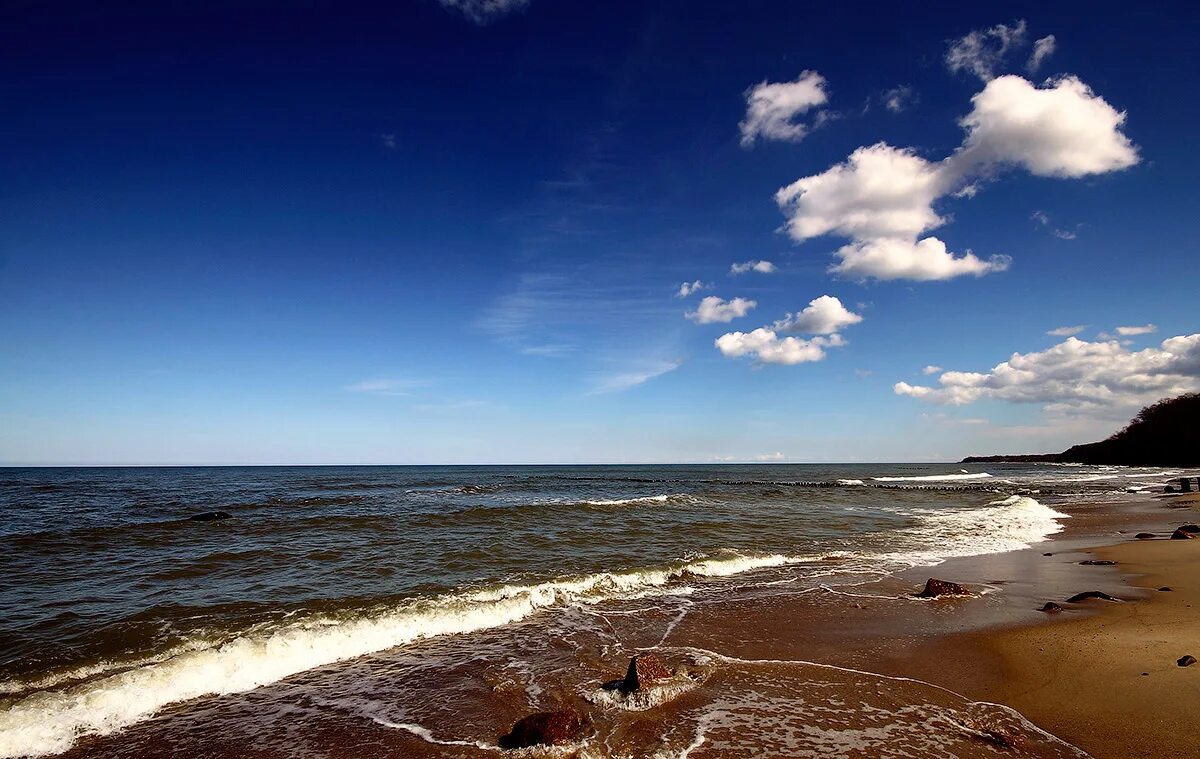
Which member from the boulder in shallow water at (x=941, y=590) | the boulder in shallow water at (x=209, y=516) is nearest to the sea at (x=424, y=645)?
the boulder in shallow water at (x=941, y=590)

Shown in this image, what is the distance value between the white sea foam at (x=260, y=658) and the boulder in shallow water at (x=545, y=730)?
4057 millimetres

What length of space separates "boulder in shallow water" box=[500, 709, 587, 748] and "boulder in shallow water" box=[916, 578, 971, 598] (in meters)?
8.23

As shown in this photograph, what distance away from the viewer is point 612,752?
205 inches

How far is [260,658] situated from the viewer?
25.9ft

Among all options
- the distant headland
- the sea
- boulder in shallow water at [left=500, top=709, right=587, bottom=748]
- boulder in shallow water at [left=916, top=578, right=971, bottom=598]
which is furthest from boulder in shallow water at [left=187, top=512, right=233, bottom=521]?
the distant headland

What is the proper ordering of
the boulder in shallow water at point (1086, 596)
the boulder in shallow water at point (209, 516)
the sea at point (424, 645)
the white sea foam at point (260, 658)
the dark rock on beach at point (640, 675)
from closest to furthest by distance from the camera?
the sea at point (424, 645)
the white sea foam at point (260, 658)
the dark rock on beach at point (640, 675)
the boulder in shallow water at point (1086, 596)
the boulder in shallow water at point (209, 516)

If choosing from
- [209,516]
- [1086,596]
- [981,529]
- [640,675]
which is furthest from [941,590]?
[209,516]

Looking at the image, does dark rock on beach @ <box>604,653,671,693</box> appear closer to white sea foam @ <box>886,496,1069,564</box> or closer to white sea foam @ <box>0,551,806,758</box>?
white sea foam @ <box>0,551,806,758</box>

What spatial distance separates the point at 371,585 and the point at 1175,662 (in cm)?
1305

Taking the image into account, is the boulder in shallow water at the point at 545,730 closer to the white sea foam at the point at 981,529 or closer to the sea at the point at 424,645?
the sea at the point at 424,645

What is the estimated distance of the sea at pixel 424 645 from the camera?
5.69 m

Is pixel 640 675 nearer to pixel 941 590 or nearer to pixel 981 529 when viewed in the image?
pixel 941 590

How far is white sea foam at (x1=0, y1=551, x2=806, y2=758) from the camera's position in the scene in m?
6.12

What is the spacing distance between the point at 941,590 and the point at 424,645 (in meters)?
9.59
